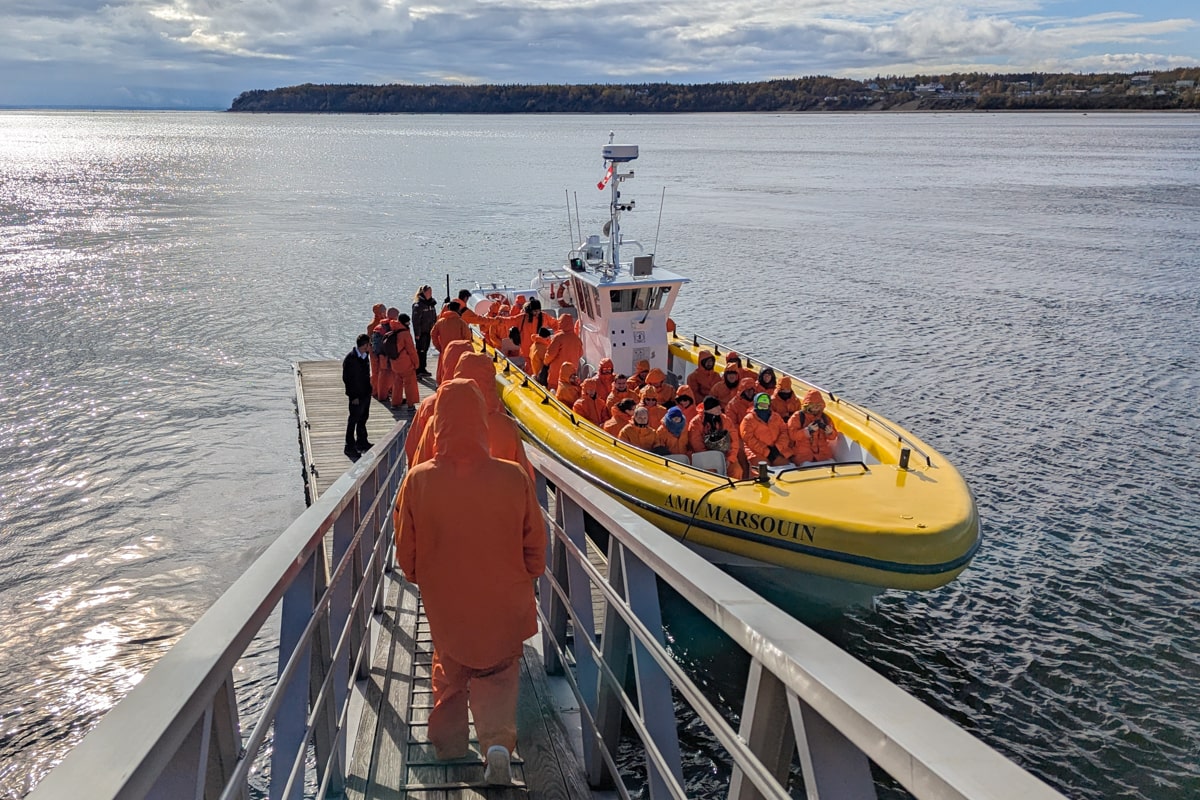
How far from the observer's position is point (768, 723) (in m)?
1.61

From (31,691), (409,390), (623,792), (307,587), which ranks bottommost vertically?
(31,691)

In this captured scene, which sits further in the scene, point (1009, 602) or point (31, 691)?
point (1009, 602)

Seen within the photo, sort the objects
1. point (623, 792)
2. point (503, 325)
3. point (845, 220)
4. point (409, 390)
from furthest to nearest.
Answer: point (845, 220) < point (503, 325) < point (409, 390) < point (623, 792)

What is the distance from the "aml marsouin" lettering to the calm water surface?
1.61m

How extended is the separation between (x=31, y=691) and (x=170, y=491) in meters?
4.73

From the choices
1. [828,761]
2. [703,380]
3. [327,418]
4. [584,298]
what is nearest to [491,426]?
[828,761]

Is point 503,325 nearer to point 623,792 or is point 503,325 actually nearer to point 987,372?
point 987,372

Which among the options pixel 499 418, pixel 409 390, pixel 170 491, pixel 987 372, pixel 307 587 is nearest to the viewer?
pixel 307 587

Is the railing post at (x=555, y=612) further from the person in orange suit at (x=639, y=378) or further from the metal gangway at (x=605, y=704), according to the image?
the person in orange suit at (x=639, y=378)

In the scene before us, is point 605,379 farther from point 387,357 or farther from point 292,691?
point 292,691

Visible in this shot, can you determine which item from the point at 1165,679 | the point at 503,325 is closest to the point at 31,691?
the point at 503,325

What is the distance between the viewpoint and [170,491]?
1264 centimetres

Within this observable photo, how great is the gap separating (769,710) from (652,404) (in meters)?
8.03

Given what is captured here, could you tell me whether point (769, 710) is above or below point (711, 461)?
above
